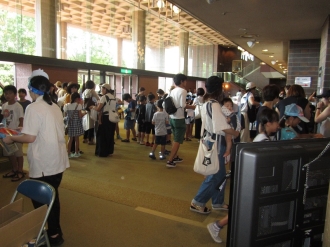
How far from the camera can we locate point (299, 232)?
3.10 feet

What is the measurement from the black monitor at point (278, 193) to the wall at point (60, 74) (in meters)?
10.4

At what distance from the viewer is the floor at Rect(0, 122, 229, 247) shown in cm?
283

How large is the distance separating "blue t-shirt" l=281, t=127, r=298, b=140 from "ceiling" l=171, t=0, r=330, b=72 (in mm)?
3251

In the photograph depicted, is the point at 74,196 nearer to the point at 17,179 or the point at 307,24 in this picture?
the point at 17,179

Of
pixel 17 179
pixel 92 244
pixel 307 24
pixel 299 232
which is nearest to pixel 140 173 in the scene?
pixel 17 179

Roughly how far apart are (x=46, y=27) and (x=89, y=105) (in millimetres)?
5825

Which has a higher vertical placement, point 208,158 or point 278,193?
point 278,193

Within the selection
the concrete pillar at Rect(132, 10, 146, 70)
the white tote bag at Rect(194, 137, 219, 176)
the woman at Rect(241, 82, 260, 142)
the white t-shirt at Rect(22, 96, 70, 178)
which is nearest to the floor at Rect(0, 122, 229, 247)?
the white tote bag at Rect(194, 137, 219, 176)

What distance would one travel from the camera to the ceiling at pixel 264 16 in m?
5.27

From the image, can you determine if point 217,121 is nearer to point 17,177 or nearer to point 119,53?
point 17,177

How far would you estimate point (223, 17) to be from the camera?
251 inches

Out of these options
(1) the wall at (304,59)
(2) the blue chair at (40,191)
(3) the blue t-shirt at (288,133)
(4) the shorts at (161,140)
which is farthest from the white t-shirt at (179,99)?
(1) the wall at (304,59)

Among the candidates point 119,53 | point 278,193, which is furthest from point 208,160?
point 119,53

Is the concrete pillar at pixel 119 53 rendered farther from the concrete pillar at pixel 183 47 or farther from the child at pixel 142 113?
the child at pixel 142 113
